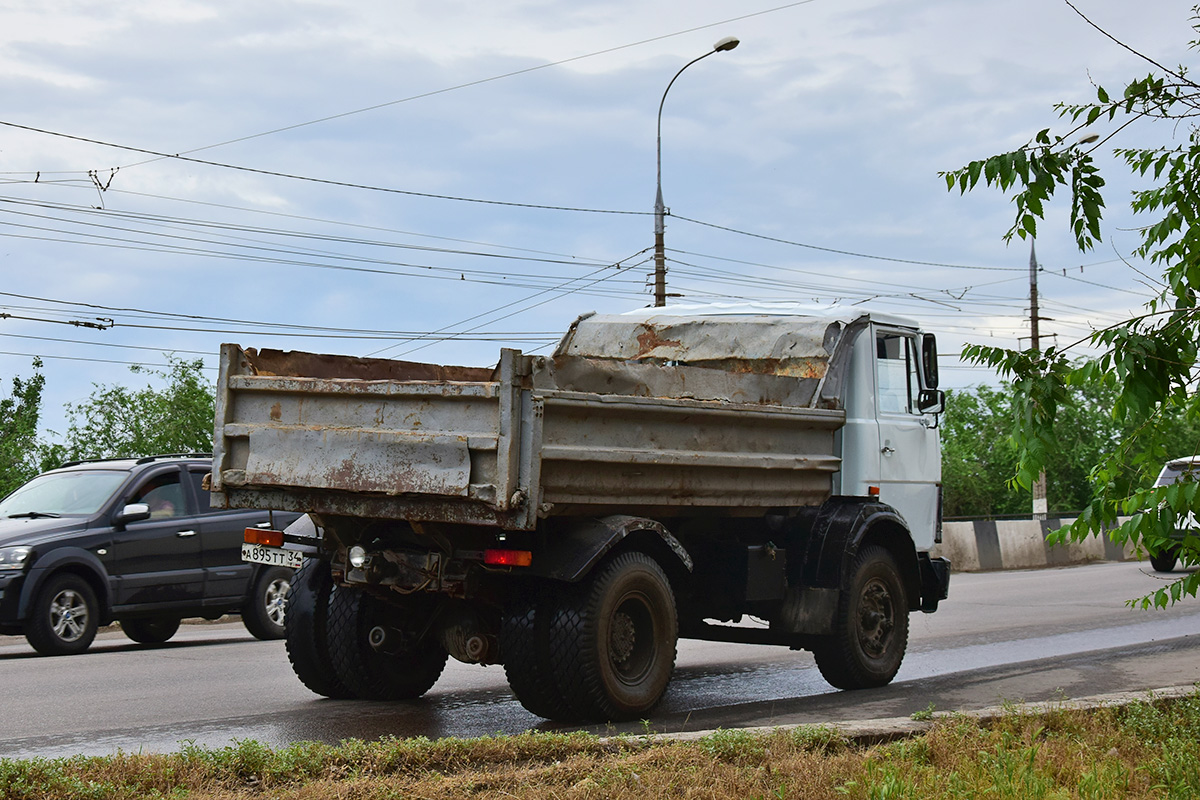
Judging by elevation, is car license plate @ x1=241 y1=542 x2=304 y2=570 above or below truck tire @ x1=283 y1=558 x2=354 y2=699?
above

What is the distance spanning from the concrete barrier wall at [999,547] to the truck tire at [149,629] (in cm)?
1460

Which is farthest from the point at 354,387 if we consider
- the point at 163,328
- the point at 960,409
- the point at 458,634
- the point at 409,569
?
the point at 960,409

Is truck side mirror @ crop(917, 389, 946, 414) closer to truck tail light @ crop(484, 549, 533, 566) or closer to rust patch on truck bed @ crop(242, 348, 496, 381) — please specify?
rust patch on truck bed @ crop(242, 348, 496, 381)

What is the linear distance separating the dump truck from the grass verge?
4.00ft

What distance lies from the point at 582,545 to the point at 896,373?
3729 millimetres

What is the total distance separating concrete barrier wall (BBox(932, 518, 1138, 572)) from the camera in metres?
24.6

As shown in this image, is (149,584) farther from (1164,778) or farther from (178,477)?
(1164,778)

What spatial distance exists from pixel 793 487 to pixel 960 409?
49.3 metres

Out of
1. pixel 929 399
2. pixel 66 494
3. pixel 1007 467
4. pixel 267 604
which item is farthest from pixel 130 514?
pixel 1007 467

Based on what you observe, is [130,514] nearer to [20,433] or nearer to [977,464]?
[20,433]

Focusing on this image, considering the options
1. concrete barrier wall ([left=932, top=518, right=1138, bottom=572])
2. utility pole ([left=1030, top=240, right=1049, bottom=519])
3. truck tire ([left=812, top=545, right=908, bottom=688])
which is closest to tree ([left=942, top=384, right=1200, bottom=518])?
utility pole ([left=1030, top=240, right=1049, bottom=519])

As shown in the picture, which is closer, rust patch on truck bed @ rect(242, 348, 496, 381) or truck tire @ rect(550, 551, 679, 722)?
truck tire @ rect(550, 551, 679, 722)

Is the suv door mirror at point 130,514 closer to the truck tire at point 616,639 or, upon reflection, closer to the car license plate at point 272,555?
the car license plate at point 272,555

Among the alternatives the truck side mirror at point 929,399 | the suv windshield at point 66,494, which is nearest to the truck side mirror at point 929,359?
the truck side mirror at point 929,399
